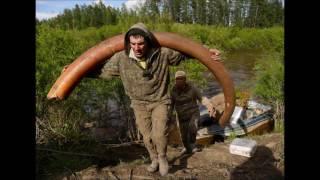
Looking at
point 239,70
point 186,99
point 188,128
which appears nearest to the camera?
point 186,99

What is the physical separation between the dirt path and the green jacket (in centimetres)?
103

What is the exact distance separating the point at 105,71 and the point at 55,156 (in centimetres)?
303

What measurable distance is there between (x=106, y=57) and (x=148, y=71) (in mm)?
461

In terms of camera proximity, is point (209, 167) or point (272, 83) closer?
point (209, 167)

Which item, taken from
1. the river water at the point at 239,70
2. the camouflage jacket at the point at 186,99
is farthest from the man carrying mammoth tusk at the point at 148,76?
the river water at the point at 239,70

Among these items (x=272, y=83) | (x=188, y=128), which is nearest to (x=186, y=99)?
(x=188, y=128)

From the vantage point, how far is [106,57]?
4488 mm

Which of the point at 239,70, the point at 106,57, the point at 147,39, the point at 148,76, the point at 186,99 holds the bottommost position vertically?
the point at 239,70

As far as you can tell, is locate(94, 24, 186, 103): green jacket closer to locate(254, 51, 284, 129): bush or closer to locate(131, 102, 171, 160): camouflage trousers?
locate(131, 102, 171, 160): camouflage trousers

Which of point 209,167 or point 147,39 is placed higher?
point 147,39

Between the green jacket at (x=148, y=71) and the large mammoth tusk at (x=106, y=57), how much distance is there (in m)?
0.09

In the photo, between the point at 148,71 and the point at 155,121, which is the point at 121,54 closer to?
the point at 148,71

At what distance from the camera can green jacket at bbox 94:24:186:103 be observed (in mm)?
4512

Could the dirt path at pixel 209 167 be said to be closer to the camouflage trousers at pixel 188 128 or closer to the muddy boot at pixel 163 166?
the muddy boot at pixel 163 166
